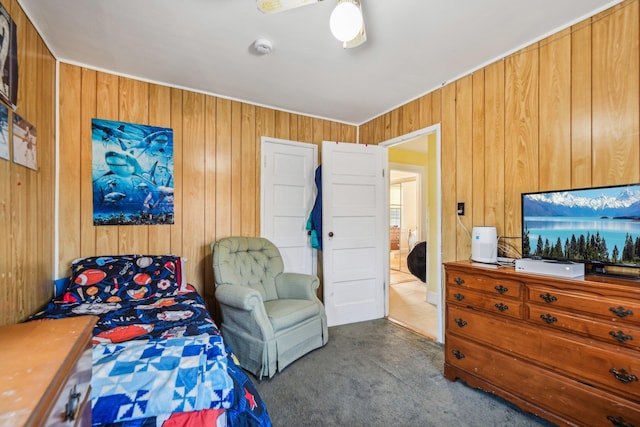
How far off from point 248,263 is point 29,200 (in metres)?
1.58

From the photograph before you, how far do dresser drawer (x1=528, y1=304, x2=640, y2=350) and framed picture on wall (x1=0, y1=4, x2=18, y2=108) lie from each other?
10.1 feet

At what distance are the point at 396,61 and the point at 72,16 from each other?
224 cm

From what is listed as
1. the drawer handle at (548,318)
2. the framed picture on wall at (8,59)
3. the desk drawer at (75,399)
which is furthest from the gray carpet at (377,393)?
the framed picture on wall at (8,59)

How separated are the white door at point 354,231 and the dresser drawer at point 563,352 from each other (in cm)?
142

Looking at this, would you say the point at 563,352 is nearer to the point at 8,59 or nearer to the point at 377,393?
the point at 377,393

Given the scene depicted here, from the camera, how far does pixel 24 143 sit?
179 centimetres

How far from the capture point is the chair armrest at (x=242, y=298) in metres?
2.16

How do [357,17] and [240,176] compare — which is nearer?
[357,17]

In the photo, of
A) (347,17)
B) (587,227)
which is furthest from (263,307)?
(587,227)

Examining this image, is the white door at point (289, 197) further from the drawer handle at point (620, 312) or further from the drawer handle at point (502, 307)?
the drawer handle at point (620, 312)

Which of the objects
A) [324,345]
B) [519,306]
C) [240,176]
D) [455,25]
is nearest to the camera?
[519,306]

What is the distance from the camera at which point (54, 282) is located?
232cm

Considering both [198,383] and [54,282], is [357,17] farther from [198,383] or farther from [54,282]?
[54,282]

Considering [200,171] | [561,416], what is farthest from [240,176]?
[561,416]
